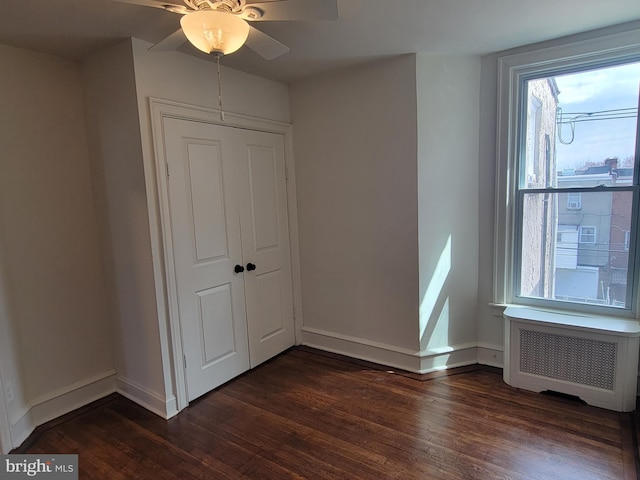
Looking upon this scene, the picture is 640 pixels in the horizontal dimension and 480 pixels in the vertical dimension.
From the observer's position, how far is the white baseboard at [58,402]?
227cm

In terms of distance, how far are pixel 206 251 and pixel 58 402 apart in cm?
144

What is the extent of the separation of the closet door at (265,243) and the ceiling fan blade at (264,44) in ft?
3.94

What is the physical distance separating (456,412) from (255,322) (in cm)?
169

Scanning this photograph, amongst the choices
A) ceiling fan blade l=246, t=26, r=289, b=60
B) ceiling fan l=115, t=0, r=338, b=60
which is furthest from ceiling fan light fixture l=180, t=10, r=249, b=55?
ceiling fan blade l=246, t=26, r=289, b=60

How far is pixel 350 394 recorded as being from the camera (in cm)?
271

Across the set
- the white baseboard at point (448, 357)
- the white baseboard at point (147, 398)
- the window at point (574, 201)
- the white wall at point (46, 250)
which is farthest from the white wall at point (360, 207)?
the white wall at point (46, 250)

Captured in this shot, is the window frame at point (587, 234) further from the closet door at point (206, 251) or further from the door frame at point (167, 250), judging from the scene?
the door frame at point (167, 250)

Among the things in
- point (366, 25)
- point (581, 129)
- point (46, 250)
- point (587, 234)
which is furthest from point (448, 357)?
point (46, 250)

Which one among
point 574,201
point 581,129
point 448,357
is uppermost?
point 581,129

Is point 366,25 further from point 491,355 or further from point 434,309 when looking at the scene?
point 491,355

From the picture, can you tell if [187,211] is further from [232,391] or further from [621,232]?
[621,232]

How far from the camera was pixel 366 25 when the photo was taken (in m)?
2.19

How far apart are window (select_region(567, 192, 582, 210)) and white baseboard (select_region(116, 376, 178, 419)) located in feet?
10.3

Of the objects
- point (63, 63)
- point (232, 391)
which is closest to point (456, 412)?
point (232, 391)
